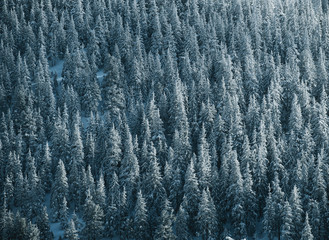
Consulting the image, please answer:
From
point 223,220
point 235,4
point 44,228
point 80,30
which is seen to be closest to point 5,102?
point 80,30

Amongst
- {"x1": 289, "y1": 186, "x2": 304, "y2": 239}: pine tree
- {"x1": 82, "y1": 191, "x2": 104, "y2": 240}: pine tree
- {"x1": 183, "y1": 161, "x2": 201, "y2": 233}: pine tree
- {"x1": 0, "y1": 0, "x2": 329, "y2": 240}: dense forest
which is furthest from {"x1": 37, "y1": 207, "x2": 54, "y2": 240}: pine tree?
{"x1": 289, "y1": 186, "x2": 304, "y2": 239}: pine tree

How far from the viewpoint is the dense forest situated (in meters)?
78.0

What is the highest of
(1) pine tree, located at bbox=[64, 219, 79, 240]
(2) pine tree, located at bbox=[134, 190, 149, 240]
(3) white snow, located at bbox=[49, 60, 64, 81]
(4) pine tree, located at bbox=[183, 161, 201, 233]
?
(3) white snow, located at bbox=[49, 60, 64, 81]

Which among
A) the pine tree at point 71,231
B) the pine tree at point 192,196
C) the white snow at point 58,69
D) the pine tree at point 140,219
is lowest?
the pine tree at point 71,231

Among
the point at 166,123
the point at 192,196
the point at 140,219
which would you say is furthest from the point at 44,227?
the point at 166,123

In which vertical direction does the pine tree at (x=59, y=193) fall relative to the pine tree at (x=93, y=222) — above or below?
above

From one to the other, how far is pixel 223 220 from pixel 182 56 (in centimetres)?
5697

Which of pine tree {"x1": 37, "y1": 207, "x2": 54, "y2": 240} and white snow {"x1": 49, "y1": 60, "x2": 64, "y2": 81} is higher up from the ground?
white snow {"x1": 49, "y1": 60, "x2": 64, "y2": 81}

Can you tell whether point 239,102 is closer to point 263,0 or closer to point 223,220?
point 223,220

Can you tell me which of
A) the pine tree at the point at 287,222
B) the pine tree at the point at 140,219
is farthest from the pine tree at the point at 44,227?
the pine tree at the point at 287,222

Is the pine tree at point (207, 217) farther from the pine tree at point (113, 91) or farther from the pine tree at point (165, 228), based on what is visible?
the pine tree at point (113, 91)

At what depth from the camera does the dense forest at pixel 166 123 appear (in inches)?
3071

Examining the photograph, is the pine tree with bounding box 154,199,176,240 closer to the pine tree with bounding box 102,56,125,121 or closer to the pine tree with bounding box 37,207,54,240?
the pine tree with bounding box 37,207,54,240

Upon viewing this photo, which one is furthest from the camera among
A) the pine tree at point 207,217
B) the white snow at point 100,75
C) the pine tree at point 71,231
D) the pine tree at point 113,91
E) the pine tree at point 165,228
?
the white snow at point 100,75
